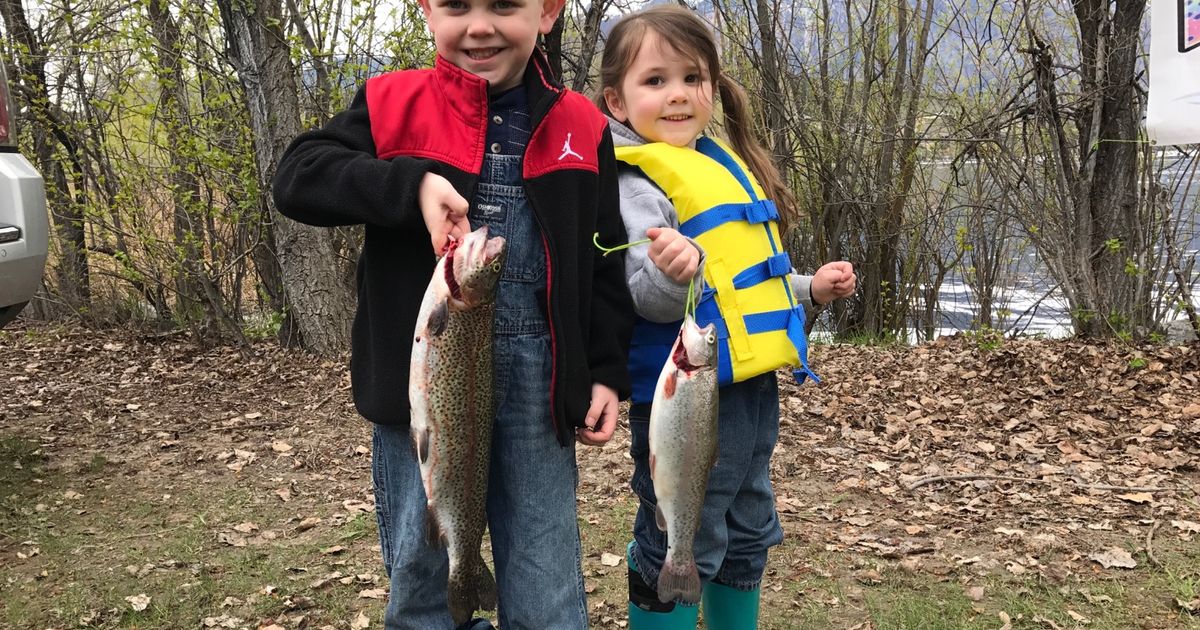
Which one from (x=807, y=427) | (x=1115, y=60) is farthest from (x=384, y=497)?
(x=1115, y=60)

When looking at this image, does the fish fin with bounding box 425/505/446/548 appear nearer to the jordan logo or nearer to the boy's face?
the jordan logo

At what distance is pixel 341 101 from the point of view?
758 cm

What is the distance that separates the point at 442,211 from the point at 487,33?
50 centimetres

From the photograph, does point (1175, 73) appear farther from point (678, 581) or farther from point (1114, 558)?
point (678, 581)

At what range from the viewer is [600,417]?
231 cm

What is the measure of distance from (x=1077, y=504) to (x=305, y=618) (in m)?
3.87

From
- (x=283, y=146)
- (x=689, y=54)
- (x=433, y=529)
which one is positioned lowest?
(x=433, y=529)

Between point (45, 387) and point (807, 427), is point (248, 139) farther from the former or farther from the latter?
point (807, 427)

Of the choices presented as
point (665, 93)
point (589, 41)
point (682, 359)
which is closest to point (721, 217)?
point (665, 93)

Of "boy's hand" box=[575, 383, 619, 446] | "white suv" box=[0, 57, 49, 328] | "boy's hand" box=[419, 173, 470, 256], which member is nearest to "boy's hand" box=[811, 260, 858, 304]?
"boy's hand" box=[575, 383, 619, 446]

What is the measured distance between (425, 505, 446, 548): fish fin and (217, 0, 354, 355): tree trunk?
A: 5.64 m

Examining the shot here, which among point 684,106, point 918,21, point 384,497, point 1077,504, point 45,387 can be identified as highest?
point 918,21

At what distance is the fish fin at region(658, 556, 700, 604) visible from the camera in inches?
98.1

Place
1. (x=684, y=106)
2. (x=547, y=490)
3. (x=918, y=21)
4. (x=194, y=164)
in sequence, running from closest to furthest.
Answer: (x=547, y=490) < (x=684, y=106) < (x=194, y=164) < (x=918, y=21)
